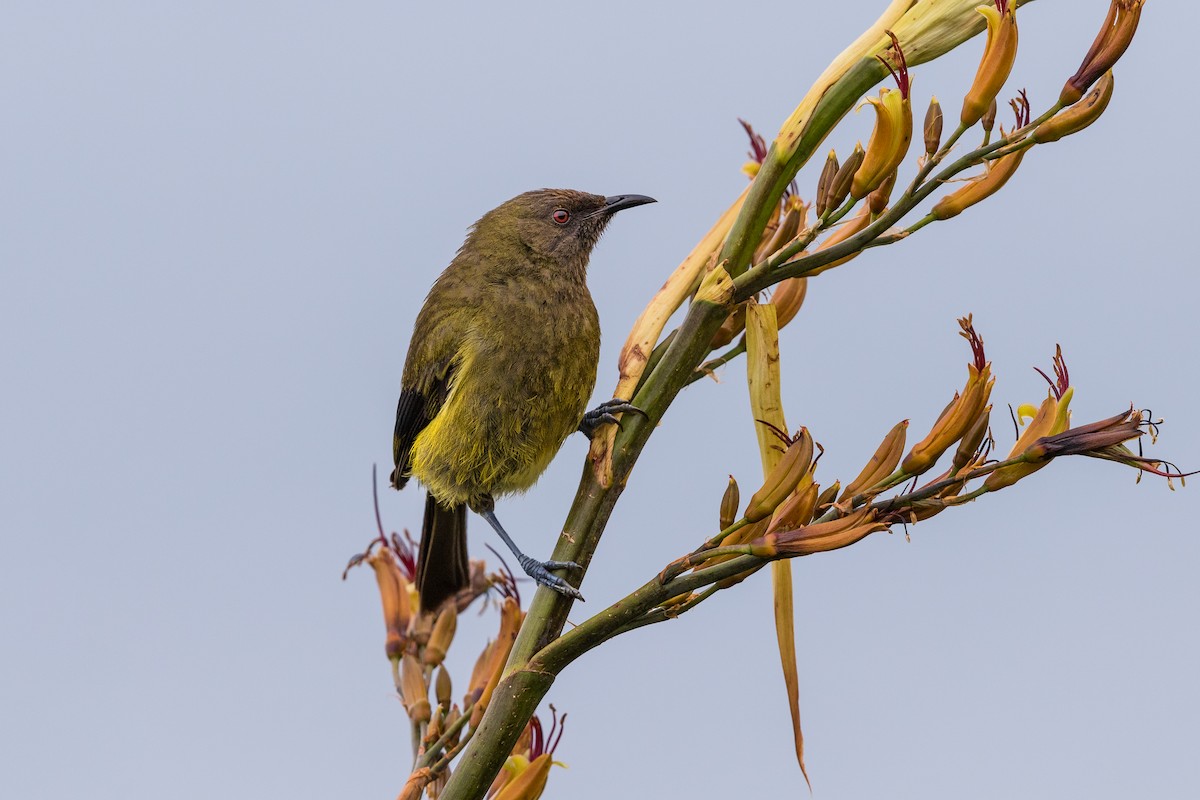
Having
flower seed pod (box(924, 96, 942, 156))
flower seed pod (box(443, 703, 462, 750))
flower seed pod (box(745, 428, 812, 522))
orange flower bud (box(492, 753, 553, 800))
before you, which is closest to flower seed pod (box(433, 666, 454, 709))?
flower seed pod (box(443, 703, 462, 750))

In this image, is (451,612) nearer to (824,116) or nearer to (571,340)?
(571,340)

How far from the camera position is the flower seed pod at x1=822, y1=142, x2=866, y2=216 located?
7.21 ft

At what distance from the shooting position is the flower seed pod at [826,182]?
88.4 inches

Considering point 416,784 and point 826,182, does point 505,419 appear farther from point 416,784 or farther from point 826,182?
point 826,182

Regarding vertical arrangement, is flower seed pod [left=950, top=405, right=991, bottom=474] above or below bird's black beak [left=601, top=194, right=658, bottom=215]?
below

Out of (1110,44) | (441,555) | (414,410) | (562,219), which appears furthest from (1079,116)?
(414,410)

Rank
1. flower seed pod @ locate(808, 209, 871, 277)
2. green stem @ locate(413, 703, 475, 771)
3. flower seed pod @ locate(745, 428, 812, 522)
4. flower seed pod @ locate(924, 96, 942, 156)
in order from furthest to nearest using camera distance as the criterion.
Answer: green stem @ locate(413, 703, 475, 771)
flower seed pod @ locate(808, 209, 871, 277)
flower seed pod @ locate(924, 96, 942, 156)
flower seed pod @ locate(745, 428, 812, 522)

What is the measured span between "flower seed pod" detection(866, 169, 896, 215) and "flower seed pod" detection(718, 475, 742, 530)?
21.4 inches

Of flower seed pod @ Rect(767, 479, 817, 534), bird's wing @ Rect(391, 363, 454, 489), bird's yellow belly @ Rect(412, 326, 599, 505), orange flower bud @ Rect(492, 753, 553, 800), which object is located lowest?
orange flower bud @ Rect(492, 753, 553, 800)

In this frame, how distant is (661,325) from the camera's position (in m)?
2.66

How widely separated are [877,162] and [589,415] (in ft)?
5.26

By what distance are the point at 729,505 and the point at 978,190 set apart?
72 cm

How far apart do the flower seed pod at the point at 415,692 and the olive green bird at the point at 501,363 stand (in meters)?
0.55

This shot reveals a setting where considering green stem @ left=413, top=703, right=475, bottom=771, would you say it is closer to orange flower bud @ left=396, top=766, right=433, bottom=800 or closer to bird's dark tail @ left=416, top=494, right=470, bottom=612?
orange flower bud @ left=396, top=766, right=433, bottom=800
